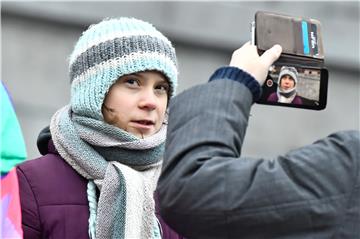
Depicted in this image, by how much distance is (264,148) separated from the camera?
319 inches

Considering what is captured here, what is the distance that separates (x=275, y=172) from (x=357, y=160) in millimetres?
184

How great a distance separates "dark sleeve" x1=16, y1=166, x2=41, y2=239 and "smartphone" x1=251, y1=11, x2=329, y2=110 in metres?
0.95

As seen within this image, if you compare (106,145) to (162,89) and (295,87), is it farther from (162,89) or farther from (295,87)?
(295,87)

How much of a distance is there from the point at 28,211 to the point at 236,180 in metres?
1.04

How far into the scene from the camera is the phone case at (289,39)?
2459mm

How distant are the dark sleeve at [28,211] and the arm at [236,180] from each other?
34.7 inches

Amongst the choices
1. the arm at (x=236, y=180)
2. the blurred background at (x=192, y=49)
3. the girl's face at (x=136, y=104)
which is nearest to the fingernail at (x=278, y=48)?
the arm at (x=236, y=180)

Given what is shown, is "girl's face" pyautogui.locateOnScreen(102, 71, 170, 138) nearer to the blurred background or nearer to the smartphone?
the smartphone

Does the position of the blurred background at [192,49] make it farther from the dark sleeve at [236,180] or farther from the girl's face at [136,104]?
the dark sleeve at [236,180]

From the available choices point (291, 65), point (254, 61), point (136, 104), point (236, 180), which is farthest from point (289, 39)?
point (136, 104)

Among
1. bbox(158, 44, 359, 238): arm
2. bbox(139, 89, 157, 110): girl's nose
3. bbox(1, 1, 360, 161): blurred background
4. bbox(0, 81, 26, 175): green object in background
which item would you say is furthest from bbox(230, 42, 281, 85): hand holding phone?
bbox(1, 1, 360, 161): blurred background

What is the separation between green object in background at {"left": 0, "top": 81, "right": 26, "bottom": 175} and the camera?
2.27 m

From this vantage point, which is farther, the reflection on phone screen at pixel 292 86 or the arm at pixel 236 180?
the reflection on phone screen at pixel 292 86

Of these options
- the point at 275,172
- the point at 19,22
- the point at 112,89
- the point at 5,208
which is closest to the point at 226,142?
the point at 275,172
